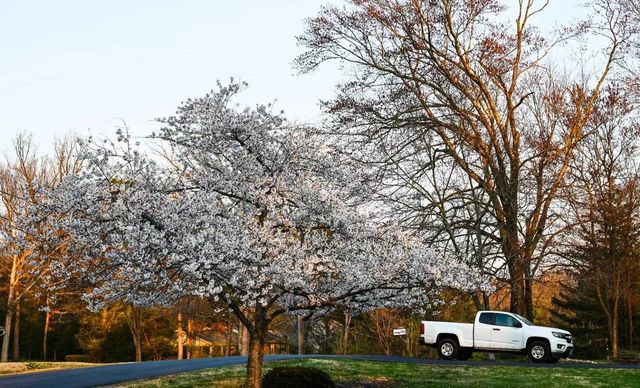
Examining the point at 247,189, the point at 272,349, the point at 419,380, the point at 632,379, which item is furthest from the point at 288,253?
the point at 272,349

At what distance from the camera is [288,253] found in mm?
12289

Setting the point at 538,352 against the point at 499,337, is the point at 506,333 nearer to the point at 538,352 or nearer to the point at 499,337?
the point at 499,337

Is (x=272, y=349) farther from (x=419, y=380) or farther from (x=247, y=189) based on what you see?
(x=247, y=189)

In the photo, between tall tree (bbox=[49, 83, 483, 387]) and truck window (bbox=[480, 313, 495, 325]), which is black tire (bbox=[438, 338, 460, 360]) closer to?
truck window (bbox=[480, 313, 495, 325])

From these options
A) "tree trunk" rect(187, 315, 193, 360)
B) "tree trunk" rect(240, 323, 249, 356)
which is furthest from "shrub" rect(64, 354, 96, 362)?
"tree trunk" rect(240, 323, 249, 356)

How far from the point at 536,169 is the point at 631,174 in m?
11.0

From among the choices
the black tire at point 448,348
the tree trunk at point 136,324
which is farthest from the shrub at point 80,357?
the black tire at point 448,348

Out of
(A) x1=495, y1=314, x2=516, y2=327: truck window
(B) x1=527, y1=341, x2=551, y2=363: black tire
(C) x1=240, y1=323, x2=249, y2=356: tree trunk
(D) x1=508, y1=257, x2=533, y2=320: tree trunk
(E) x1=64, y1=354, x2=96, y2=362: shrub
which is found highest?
(D) x1=508, y1=257, x2=533, y2=320: tree trunk

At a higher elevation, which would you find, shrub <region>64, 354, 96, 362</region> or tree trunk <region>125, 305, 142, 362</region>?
tree trunk <region>125, 305, 142, 362</region>

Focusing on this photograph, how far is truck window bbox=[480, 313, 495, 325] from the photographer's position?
24562 millimetres

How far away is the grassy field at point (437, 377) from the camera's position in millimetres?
16797

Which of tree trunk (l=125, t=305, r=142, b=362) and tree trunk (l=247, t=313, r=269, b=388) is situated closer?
tree trunk (l=247, t=313, r=269, b=388)

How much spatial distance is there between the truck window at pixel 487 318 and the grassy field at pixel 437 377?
3.33 metres

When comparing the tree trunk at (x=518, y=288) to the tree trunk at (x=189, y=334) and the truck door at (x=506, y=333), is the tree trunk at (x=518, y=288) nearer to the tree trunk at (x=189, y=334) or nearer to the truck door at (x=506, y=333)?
the truck door at (x=506, y=333)
